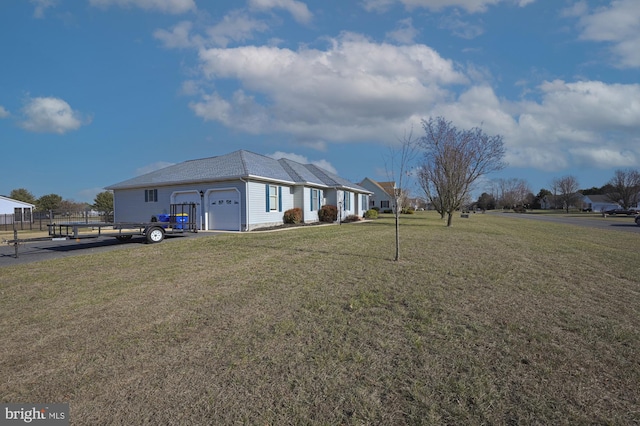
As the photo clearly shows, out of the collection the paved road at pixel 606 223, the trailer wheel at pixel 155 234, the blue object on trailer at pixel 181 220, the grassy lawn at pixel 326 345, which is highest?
the blue object on trailer at pixel 181 220

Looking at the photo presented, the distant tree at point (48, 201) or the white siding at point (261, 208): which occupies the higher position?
the distant tree at point (48, 201)

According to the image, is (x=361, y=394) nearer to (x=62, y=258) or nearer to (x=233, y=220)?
(x=62, y=258)

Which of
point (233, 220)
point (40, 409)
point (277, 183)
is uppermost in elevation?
point (277, 183)

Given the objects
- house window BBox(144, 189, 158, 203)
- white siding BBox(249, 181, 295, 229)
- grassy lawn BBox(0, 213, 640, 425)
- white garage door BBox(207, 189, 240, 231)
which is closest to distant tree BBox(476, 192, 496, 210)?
white siding BBox(249, 181, 295, 229)

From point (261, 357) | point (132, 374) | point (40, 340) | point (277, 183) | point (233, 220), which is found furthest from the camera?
point (277, 183)

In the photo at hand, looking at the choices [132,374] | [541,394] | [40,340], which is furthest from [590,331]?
[40,340]

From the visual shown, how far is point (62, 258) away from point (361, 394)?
10.1 m

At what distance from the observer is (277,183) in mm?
20312

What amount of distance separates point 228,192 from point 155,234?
6041 mm

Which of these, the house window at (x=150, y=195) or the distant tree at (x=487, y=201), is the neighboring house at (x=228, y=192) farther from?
the distant tree at (x=487, y=201)

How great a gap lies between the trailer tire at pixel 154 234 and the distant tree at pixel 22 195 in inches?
2169

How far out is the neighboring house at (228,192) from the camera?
58.6 feet

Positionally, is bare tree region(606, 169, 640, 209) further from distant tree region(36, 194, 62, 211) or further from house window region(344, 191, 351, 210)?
distant tree region(36, 194, 62, 211)

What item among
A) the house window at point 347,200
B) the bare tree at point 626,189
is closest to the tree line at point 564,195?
the bare tree at point 626,189
